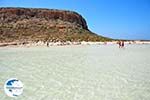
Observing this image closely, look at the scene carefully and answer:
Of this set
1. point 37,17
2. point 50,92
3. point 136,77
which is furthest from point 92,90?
point 37,17

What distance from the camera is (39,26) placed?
76.1 m

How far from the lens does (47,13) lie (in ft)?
280

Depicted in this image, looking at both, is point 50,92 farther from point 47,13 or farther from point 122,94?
point 47,13

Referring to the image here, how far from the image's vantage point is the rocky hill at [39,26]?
6775cm

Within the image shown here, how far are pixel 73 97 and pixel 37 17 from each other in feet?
251

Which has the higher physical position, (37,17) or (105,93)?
(37,17)

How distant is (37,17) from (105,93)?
3000 inches

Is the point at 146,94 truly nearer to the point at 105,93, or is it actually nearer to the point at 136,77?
the point at 105,93

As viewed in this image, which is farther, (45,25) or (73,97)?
(45,25)

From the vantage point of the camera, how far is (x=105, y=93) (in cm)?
766

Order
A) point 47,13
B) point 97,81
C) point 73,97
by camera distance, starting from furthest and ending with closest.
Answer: point 47,13
point 97,81
point 73,97

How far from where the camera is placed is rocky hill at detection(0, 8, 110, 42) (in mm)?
67750

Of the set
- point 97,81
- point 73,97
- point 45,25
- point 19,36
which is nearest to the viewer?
point 73,97

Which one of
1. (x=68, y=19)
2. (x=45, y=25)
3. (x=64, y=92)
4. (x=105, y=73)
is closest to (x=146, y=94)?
(x=64, y=92)
